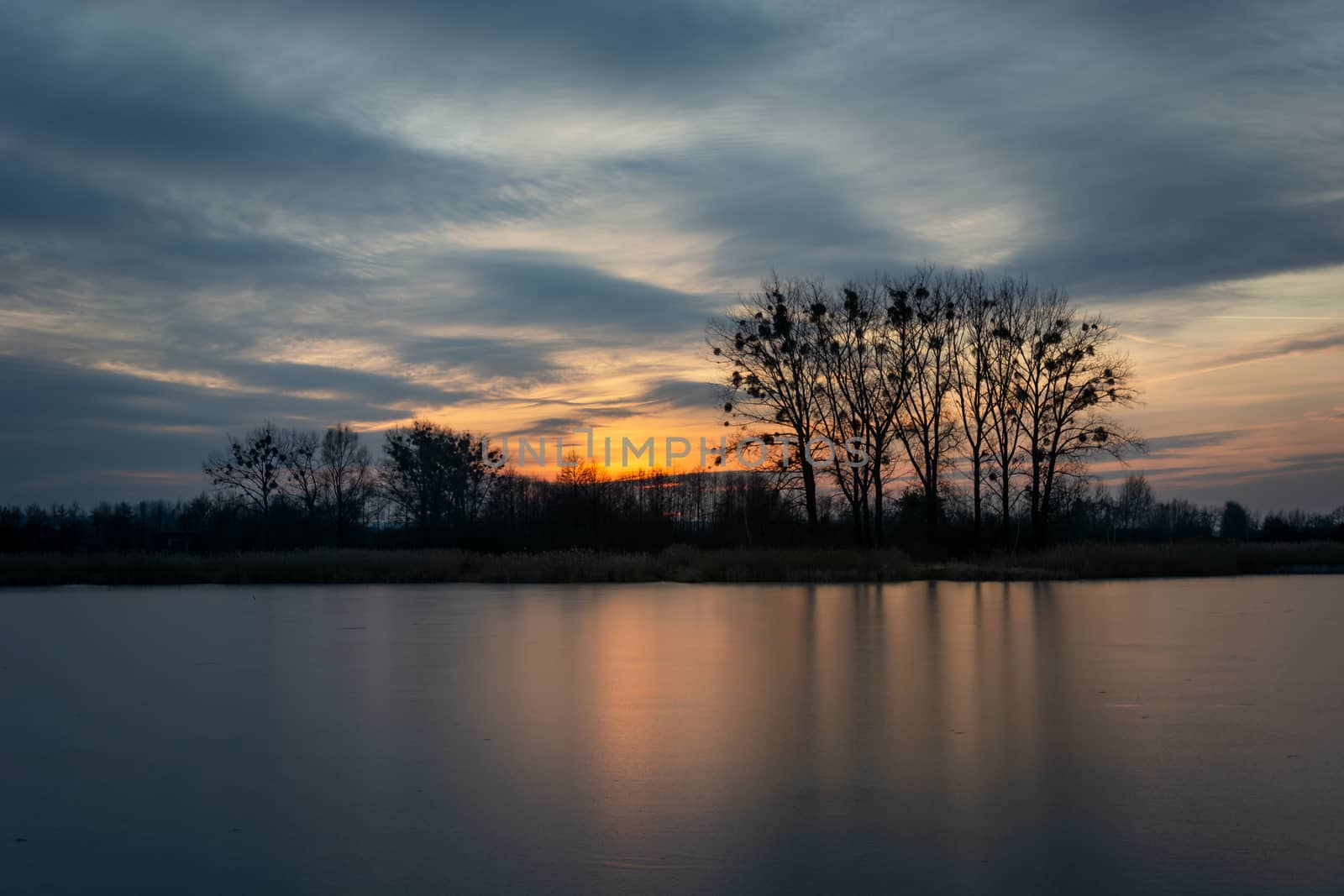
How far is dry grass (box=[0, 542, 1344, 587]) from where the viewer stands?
24.7 meters

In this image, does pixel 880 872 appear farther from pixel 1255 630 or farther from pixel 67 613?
pixel 67 613

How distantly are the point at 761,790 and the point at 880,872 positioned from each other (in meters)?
1.22

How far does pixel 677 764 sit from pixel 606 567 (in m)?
19.3

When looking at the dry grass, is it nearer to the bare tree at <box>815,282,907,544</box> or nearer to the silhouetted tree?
the bare tree at <box>815,282,907,544</box>

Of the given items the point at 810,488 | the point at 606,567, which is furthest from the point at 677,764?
the point at 810,488

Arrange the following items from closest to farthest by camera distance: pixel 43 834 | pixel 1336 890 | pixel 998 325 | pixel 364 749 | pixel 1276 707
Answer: pixel 1336 890, pixel 43 834, pixel 364 749, pixel 1276 707, pixel 998 325

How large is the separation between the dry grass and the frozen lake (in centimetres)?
1276

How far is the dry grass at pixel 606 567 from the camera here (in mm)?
24672

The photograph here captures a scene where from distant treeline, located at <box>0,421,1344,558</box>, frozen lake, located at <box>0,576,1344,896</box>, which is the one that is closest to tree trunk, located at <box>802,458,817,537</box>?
distant treeline, located at <box>0,421,1344,558</box>

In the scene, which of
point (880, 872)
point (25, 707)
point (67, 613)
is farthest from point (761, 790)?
point (67, 613)

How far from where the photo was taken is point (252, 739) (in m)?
6.25

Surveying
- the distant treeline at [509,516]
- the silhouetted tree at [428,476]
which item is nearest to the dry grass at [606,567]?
the distant treeline at [509,516]

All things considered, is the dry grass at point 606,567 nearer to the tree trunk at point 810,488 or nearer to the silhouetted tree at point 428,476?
the tree trunk at point 810,488

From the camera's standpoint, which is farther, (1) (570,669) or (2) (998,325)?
(2) (998,325)
